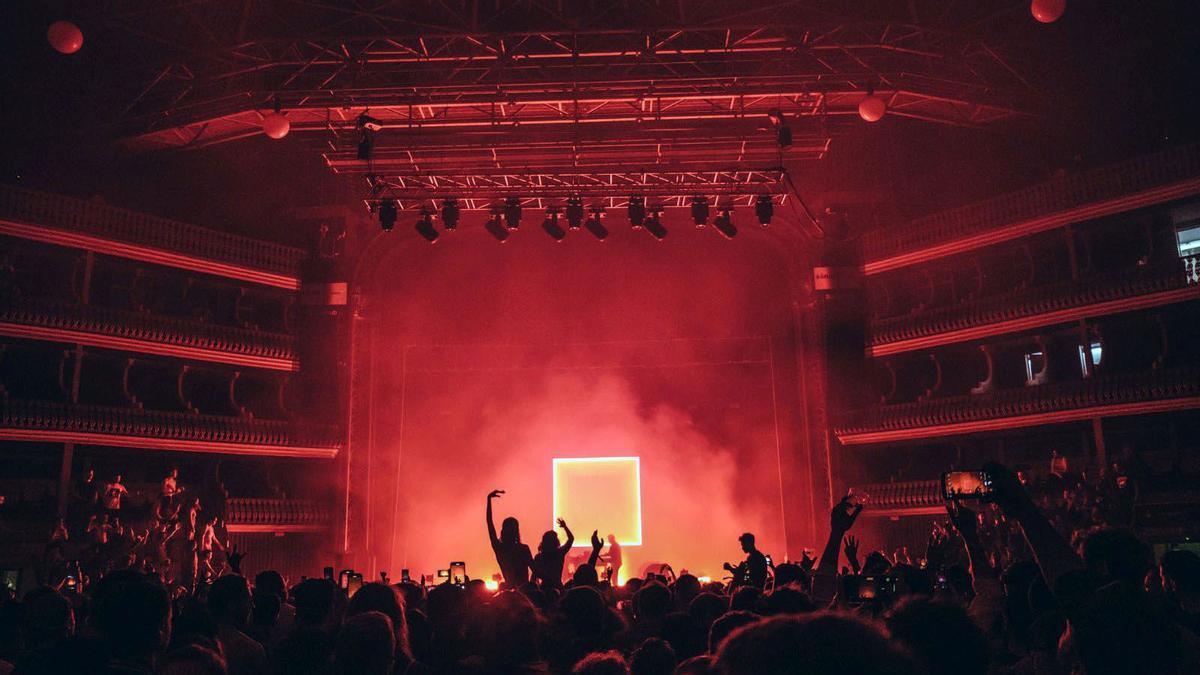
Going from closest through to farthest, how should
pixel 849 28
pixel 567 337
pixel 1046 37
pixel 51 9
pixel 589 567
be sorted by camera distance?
1. pixel 589 567
2. pixel 849 28
3. pixel 51 9
4. pixel 1046 37
5. pixel 567 337

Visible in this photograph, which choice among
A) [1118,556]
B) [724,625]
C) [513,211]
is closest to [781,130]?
[513,211]

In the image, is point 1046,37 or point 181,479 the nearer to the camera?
point 1046,37

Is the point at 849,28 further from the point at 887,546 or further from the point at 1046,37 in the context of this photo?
the point at 887,546

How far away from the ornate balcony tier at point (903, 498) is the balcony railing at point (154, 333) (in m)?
16.0

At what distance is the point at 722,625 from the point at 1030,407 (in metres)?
20.6

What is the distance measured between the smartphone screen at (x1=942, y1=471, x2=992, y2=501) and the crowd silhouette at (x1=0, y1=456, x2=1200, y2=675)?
0.11 meters

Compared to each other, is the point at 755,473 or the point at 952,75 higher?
the point at 952,75

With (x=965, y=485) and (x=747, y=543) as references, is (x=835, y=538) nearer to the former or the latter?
(x=965, y=485)

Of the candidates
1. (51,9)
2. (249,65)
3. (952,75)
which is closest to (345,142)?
(249,65)

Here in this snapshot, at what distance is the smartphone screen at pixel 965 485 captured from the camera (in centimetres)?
417

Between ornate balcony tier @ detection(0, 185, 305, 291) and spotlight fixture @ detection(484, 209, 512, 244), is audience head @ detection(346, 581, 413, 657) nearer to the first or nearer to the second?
spotlight fixture @ detection(484, 209, 512, 244)

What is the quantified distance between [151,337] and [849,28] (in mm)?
17720

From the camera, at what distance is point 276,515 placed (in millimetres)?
22578

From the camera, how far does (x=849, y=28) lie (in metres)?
16.7
